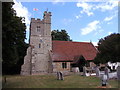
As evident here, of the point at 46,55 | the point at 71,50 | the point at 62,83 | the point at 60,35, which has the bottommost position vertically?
the point at 62,83

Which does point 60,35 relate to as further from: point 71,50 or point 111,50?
point 111,50

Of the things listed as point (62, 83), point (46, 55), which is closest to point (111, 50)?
point (62, 83)

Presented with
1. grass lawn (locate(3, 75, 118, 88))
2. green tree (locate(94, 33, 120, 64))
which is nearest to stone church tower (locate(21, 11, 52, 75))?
grass lawn (locate(3, 75, 118, 88))

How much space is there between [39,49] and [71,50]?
8.10 m

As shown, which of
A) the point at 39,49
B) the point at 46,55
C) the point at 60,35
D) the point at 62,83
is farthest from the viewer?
the point at 60,35

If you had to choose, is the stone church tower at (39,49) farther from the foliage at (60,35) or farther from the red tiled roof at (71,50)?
the foliage at (60,35)

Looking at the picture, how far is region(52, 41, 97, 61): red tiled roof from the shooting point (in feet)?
115

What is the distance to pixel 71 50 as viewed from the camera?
37.8m

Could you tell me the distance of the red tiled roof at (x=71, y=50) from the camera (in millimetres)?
35188

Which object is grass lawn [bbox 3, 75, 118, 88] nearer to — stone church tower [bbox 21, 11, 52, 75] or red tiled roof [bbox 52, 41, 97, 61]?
stone church tower [bbox 21, 11, 52, 75]

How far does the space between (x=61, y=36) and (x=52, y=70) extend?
79.2 ft

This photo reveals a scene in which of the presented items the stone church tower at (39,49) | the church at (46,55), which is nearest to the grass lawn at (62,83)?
the church at (46,55)

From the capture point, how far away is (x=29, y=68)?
111 feet

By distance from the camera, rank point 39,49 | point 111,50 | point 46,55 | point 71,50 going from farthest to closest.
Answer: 1. point 71,50
2. point 46,55
3. point 39,49
4. point 111,50
